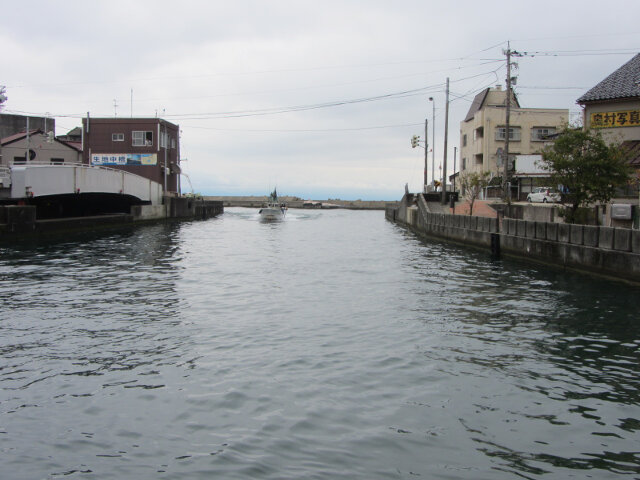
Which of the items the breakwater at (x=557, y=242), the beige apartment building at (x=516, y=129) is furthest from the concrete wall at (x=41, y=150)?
the breakwater at (x=557, y=242)

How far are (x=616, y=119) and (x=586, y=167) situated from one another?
827cm

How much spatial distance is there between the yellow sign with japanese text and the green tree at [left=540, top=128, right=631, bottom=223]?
16.2 ft

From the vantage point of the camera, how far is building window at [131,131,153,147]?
69.5 metres

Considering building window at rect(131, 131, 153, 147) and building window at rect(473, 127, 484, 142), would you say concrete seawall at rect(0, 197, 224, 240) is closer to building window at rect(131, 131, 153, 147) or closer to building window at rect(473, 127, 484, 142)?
building window at rect(131, 131, 153, 147)

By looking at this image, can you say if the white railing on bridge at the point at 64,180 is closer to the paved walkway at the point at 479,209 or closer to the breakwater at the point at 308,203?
the paved walkway at the point at 479,209

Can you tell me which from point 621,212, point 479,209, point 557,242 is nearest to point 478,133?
point 479,209

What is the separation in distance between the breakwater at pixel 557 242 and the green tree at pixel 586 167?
3.12m

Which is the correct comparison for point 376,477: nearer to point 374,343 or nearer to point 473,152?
point 374,343

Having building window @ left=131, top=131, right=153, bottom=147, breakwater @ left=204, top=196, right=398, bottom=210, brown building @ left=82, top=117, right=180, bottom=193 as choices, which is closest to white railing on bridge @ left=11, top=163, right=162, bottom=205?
brown building @ left=82, top=117, right=180, bottom=193

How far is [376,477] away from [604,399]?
14.5 feet

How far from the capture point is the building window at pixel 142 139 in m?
69.5

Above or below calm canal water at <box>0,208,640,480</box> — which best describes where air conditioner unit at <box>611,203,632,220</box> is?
above

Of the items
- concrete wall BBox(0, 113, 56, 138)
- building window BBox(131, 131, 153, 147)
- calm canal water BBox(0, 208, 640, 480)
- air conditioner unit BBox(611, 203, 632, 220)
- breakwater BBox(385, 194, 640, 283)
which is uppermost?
concrete wall BBox(0, 113, 56, 138)

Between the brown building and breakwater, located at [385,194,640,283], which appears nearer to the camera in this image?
breakwater, located at [385,194,640,283]
